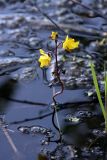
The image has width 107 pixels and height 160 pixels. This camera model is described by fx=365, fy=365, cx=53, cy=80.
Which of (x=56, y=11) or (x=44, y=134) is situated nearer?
(x=44, y=134)

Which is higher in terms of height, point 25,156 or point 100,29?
point 100,29

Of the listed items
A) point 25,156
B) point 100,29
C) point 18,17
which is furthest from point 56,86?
point 18,17

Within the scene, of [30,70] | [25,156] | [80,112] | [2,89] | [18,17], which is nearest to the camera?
[25,156]

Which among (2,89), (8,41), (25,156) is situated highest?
(8,41)

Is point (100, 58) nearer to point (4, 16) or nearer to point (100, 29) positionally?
point (100, 29)

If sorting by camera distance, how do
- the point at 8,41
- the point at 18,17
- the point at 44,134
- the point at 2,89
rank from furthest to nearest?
the point at 18,17 < the point at 8,41 < the point at 2,89 < the point at 44,134

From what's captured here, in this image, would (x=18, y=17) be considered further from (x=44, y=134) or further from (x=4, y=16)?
(x=44, y=134)

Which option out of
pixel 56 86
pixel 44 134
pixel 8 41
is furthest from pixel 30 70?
pixel 44 134
